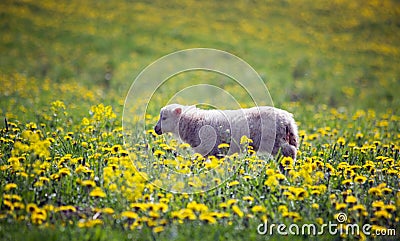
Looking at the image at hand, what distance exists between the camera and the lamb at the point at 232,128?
20.5ft

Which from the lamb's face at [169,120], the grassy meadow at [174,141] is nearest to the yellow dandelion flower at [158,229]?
the grassy meadow at [174,141]

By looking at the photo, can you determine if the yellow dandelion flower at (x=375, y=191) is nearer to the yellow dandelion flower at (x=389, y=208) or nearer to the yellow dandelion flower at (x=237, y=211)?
the yellow dandelion flower at (x=389, y=208)

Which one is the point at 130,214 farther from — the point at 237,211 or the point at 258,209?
the point at 258,209

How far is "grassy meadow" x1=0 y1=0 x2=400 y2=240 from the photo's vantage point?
457cm

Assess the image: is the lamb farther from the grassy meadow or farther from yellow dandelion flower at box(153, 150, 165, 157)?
yellow dandelion flower at box(153, 150, 165, 157)

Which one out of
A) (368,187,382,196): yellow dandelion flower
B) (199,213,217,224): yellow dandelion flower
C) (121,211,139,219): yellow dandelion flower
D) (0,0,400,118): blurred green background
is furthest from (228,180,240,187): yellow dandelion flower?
(0,0,400,118): blurred green background

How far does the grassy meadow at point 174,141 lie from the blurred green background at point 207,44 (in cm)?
8

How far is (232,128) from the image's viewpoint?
6.52 metres

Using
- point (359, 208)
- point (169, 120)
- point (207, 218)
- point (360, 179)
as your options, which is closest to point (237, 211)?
point (207, 218)

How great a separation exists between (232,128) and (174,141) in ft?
3.03

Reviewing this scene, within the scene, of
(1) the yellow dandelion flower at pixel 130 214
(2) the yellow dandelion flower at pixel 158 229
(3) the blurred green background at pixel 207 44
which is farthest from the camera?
(3) the blurred green background at pixel 207 44

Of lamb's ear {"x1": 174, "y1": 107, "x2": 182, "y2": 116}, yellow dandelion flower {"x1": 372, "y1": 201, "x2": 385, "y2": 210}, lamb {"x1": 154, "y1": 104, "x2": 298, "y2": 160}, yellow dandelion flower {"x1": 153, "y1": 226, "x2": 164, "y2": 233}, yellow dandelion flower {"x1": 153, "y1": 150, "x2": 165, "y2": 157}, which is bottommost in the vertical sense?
yellow dandelion flower {"x1": 153, "y1": 226, "x2": 164, "y2": 233}

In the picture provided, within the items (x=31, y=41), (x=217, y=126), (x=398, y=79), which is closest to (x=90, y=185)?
(x=217, y=126)

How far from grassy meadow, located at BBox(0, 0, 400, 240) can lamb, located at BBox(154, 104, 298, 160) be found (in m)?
0.34
